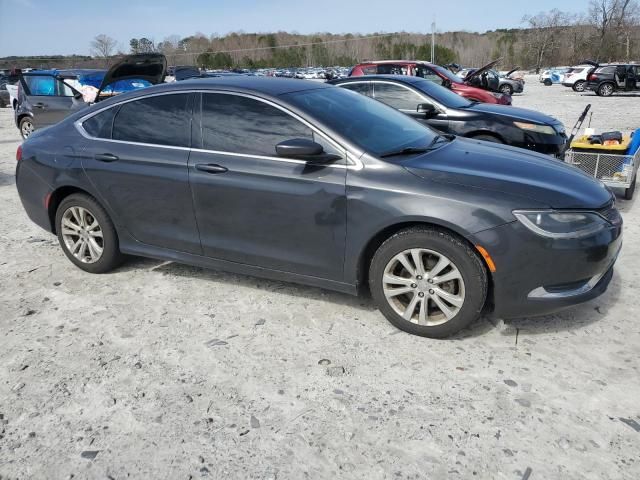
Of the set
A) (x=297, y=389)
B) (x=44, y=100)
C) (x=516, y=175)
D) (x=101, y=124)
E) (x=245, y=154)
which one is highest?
(x=101, y=124)

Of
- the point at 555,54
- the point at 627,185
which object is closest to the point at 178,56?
the point at 555,54

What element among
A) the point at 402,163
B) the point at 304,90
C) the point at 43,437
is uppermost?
the point at 304,90

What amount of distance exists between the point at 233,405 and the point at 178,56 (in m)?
80.9

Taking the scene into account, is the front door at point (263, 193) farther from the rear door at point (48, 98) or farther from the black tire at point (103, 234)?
the rear door at point (48, 98)

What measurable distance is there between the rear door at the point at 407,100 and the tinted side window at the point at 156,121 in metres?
4.08

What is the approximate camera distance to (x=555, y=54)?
69125 millimetres

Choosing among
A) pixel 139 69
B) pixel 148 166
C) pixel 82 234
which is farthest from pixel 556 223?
pixel 139 69

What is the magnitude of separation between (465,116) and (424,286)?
4533 mm

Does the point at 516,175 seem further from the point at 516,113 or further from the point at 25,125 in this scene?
the point at 25,125

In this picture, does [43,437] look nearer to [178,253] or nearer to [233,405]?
[233,405]

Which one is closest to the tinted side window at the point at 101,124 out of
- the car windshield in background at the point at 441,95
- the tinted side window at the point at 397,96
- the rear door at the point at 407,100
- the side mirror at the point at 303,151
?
the side mirror at the point at 303,151

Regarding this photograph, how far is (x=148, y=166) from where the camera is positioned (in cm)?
396

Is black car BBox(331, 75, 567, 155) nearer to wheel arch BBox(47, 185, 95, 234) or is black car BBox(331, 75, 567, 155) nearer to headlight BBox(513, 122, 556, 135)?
headlight BBox(513, 122, 556, 135)

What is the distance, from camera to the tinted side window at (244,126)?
3.54 m
